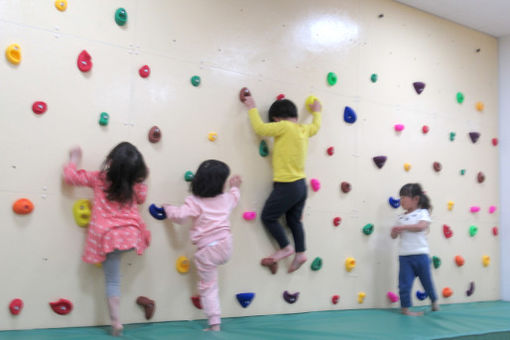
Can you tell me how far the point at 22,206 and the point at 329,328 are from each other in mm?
1802

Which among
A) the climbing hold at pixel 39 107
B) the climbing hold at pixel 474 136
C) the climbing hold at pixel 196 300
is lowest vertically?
the climbing hold at pixel 196 300

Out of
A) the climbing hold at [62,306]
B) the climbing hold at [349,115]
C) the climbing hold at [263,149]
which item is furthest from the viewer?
the climbing hold at [349,115]

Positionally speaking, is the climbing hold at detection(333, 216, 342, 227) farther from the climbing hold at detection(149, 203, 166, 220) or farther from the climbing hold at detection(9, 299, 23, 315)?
the climbing hold at detection(9, 299, 23, 315)

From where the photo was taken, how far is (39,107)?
260cm

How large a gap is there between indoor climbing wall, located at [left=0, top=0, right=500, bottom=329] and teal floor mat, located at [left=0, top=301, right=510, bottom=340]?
122 millimetres

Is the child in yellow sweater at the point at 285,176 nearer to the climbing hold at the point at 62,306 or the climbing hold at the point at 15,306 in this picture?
the climbing hold at the point at 62,306

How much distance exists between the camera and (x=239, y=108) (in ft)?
10.8

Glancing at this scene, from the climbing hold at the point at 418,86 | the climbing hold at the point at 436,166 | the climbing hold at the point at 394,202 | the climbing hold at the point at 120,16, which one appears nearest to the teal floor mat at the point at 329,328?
the climbing hold at the point at 394,202

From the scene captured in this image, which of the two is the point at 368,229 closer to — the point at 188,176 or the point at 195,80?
the point at 188,176

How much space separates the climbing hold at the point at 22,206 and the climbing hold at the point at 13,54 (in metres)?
0.69

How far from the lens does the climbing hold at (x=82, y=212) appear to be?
2664 mm

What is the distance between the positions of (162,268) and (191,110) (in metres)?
0.95

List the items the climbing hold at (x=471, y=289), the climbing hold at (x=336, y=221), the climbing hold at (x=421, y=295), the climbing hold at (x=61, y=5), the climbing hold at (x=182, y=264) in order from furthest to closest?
the climbing hold at (x=471, y=289)
the climbing hold at (x=421, y=295)
the climbing hold at (x=336, y=221)
the climbing hold at (x=182, y=264)
the climbing hold at (x=61, y=5)

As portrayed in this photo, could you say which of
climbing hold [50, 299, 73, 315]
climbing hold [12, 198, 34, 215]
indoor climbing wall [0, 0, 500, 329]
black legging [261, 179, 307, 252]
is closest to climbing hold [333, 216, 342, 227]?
indoor climbing wall [0, 0, 500, 329]
